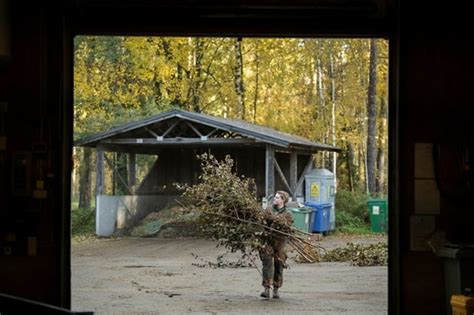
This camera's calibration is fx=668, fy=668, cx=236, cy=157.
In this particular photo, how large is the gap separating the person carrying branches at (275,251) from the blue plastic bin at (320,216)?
7010 millimetres

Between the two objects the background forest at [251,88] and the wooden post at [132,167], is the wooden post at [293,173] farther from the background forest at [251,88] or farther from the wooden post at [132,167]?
the wooden post at [132,167]

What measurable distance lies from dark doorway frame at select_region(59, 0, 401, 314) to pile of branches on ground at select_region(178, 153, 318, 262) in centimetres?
386

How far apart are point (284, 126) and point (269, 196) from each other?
983 cm

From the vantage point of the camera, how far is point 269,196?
16.9 meters

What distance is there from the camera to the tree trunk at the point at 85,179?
80.0 ft

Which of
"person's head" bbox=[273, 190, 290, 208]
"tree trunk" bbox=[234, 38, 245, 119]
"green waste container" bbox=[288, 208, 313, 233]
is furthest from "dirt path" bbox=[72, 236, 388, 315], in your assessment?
"tree trunk" bbox=[234, 38, 245, 119]

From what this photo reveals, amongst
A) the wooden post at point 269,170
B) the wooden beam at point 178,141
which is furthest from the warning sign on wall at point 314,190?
the wooden beam at point 178,141

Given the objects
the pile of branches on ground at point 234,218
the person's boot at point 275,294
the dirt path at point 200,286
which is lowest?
the dirt path at point 200,286

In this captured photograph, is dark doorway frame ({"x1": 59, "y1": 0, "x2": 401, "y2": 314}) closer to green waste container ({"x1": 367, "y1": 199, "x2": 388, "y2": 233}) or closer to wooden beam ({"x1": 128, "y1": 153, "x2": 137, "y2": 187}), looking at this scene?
green waste container ({"x1": 367, "y1": 199, "x2": 388, "y2": 233})

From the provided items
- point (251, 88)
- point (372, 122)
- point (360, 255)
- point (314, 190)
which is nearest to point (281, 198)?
point (360, 255)

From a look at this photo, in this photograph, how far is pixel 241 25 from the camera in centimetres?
592

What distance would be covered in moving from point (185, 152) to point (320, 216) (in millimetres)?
4852
